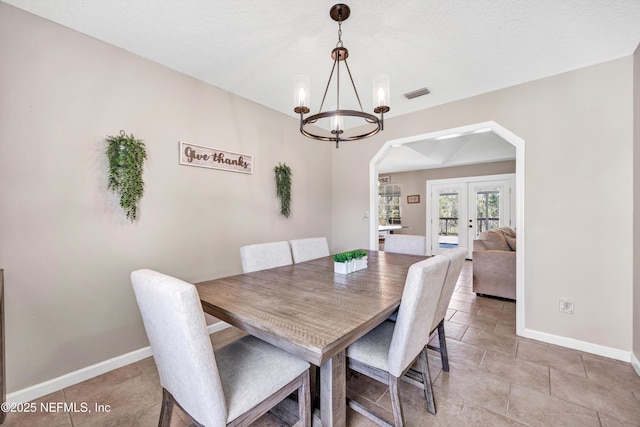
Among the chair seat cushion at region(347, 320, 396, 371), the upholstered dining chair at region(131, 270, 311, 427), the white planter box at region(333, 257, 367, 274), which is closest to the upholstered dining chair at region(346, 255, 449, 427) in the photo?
the chair seat cushion at region(347, 320, 396, 371)

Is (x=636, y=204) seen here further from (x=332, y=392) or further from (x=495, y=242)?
(x=332, y=392)

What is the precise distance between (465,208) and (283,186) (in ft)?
16.8

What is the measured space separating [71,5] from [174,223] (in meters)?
1.64

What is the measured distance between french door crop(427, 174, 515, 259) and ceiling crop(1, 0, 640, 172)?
4140 millimetres

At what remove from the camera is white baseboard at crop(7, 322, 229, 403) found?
5.56ft

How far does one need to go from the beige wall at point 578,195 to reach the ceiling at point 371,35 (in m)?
0.23

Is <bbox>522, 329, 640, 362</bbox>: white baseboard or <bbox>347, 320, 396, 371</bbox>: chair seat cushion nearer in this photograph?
<bbox>347, 320, 396, 371</bbox>: chair seat cushion

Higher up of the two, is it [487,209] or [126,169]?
[126,169]

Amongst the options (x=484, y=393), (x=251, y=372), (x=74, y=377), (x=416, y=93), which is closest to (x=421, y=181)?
(x=416, y=93)

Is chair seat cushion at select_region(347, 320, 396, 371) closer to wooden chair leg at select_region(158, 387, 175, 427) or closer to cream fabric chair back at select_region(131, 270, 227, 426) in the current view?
cream fabric chair back at select_region(131, 270, 227, 426)

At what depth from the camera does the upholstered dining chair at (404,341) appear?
127 cm

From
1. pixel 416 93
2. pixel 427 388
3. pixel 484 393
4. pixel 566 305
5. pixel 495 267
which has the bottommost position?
pixel 484 393

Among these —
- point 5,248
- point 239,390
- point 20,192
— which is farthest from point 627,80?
point 5,248

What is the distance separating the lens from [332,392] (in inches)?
47.2
